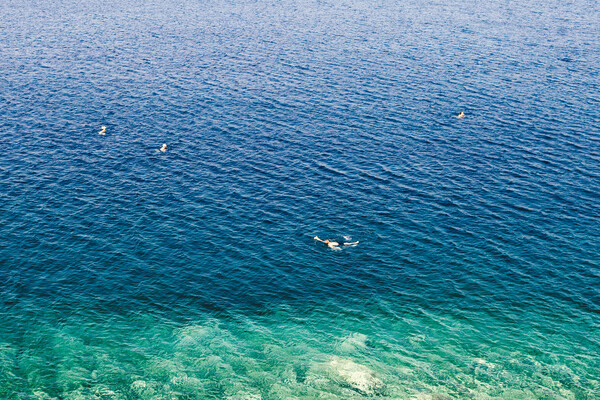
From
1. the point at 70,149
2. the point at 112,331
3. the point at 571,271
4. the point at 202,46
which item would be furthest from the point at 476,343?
the point at 202,46

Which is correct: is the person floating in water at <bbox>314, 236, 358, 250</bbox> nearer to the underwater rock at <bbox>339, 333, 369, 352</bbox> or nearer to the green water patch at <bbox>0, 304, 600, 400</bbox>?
the green water patch at <bbox>0, 304, 600, 400</bbox>

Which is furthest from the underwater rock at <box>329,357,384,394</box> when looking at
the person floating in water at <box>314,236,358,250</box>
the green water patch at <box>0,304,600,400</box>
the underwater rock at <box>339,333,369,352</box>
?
the person floating in water at <box>314,236,358,250</box>

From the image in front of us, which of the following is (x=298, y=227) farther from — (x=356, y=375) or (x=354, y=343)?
(x=356, y=375)

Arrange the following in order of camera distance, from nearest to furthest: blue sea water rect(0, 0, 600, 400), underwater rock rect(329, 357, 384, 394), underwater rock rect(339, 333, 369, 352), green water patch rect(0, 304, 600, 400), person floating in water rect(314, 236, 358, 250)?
green water patch rect(0, 304, 600, 400), underwater rock rect(329, 357, 384, 394), blue sea water rect(0, 0, 600, 400), underwater rock rect(339, 333, 369, 352), person floating in water rect(314, 236, 358, 250)

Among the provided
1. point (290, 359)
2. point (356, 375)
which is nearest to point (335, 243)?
point (290, 359)

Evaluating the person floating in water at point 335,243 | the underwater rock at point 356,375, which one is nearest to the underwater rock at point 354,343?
the underwater rock at point 356,375

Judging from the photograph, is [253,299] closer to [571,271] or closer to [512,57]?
[571,271]

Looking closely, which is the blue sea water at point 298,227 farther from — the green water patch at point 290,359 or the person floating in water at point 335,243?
the person floating in water at point 335,243
